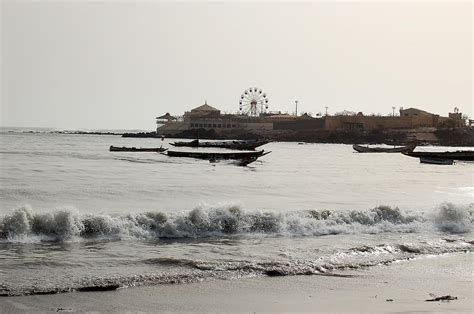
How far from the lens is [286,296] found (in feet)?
27.0

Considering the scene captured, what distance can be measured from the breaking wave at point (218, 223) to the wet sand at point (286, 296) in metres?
4.13

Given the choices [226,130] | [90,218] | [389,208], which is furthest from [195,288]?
[226,130]

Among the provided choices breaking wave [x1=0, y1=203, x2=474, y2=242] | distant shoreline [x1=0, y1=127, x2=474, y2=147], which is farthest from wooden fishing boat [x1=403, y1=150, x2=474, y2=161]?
distant shoreline [x1=0, y1=127, x2=474, y2=147]

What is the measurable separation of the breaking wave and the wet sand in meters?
4.13

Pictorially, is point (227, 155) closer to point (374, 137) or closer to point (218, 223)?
point (218, 223)

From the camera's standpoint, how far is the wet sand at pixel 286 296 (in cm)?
750

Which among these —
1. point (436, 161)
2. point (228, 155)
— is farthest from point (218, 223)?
point (436, 161)

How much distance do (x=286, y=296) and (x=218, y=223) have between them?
5.59 metres

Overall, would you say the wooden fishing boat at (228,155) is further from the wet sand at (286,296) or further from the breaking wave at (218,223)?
the wet sand at (286,296)

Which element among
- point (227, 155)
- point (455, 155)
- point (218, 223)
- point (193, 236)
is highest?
point (455, 155)

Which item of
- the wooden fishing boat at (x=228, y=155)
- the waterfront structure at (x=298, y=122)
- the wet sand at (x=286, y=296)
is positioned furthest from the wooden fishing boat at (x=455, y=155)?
the waterfront structure at (x=298, y=122)

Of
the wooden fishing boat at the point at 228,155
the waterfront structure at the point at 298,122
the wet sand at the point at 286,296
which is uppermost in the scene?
the waterfront structure at the point at 298,122

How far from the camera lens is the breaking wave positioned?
1218cm

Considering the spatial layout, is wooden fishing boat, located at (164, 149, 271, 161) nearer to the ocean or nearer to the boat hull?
the boat hull
